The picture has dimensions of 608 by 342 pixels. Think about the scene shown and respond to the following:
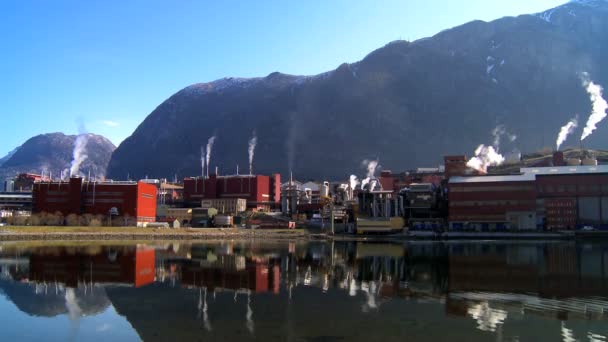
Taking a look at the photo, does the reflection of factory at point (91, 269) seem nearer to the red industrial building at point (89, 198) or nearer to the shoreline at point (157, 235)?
the shoreline at point (157, 235)

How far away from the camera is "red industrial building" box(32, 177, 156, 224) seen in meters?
101

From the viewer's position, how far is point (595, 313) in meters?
20.9

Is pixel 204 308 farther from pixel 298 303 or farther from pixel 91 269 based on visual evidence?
pixel 91 269

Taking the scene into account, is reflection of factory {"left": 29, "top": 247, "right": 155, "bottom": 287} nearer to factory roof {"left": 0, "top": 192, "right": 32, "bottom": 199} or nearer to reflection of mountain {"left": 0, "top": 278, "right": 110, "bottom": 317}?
reflection of mountain {"left": 0, "top": 278, "right": 110, "bottom": 317}

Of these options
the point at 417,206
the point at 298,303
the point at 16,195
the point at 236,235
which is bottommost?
the point at 236,235

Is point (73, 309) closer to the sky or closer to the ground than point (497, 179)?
closer to the ground

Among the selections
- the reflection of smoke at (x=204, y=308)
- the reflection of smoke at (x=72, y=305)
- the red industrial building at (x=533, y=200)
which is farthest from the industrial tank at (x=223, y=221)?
the reflection of smoke at (x=204, y=308)

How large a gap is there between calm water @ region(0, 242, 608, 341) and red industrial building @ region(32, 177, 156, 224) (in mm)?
64369

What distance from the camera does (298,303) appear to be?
2308 cm

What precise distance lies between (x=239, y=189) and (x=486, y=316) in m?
119

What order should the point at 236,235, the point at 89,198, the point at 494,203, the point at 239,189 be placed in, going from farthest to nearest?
the point at 239,189 < the point at 494,203 < the point at 89,198 < the point at 236,235

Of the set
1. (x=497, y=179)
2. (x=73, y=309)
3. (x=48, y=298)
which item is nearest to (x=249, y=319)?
(x=73, y=309)

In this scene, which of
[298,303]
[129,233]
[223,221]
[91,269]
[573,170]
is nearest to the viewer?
[298,303]

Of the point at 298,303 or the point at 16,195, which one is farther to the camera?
the point at 16,195
